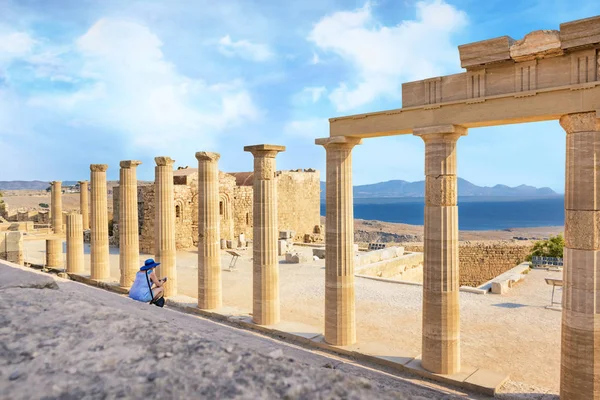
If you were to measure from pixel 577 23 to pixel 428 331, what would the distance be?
528 centimetres

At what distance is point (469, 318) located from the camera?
11.8m

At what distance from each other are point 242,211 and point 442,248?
22.6 m

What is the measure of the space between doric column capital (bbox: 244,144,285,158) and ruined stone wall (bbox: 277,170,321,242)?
69.6 ft

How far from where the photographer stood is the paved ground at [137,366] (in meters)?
1.70

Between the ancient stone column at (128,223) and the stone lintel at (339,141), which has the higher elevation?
the stone lintel at (339,141)

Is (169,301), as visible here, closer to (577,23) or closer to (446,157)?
(446,157)

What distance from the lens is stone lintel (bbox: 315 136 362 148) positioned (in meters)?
8.84

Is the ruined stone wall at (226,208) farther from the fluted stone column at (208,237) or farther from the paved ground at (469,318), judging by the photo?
the fluted stone column at (208,237)

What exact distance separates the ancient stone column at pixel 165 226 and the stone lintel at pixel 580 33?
35.9 ft

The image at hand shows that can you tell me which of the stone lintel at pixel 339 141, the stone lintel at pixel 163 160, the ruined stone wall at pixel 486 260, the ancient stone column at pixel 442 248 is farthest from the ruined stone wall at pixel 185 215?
the ancient stone column at pixel 442 248

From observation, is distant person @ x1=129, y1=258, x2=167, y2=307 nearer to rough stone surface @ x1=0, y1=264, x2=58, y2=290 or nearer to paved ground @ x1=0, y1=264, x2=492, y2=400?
rough stone surface @ x1=0, y1=264, x2=58, y2=290

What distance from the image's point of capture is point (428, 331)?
25.5 ft

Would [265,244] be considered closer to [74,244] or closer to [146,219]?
[74,244]

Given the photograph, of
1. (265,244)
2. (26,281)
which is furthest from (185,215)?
(26,281)
